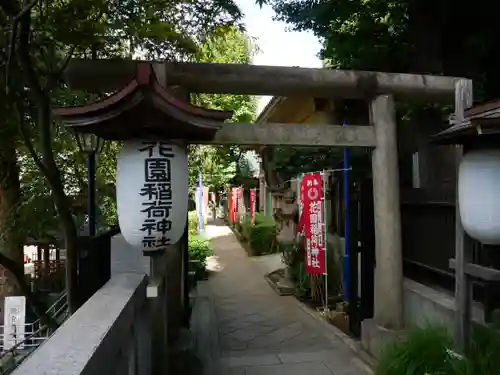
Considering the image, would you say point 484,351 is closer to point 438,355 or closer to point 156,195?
point 438,355

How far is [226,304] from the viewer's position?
10.1 m

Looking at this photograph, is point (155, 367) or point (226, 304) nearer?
point (155, 367)

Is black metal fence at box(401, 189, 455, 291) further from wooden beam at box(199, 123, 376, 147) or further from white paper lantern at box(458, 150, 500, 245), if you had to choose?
white paper lantern at box(458, 150, 500, 245)

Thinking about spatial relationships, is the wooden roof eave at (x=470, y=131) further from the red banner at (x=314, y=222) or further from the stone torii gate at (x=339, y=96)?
the red banner at (x=314, y=222)

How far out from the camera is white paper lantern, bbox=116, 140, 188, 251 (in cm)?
359

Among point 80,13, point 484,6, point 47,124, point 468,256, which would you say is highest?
point 484,6

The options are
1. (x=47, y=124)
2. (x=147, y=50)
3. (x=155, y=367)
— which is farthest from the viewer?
(x=147, y=50)

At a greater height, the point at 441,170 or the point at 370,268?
the point at 441,170

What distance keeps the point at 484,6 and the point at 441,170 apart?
2.91 metres

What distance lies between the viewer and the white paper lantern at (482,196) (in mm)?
3295

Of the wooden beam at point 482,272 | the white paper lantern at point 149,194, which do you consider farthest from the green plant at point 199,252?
the wooden beam at point 482,272

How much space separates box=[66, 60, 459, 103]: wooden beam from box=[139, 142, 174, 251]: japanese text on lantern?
184 centimetres

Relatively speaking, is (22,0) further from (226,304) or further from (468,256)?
(226,304)

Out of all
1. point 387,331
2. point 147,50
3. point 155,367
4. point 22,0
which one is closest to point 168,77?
point 22,0
